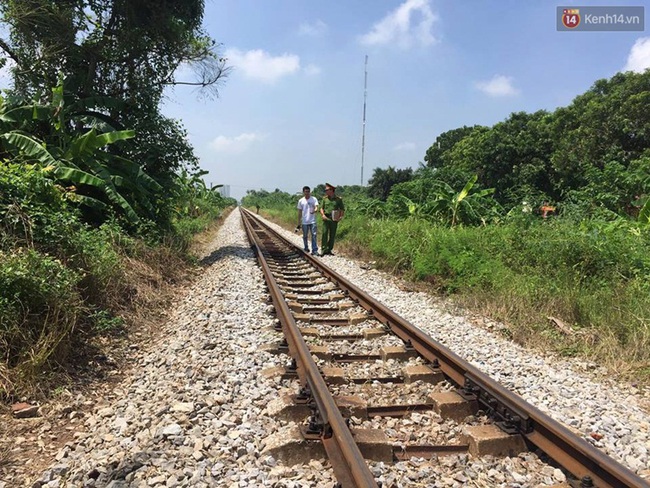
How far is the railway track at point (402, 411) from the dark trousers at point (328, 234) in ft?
24.2

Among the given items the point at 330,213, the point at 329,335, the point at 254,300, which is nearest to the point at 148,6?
the point at 330,213

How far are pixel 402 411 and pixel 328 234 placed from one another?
9686 mm

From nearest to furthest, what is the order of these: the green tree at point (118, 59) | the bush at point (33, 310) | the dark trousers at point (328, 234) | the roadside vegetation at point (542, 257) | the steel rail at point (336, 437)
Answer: the steel rail at point (336, 437)
the bush at point (33, 310)
the roadside vegetation at point (542, 257)
the green tree at point (118, 59)
the dark trousers at point (328, 234)

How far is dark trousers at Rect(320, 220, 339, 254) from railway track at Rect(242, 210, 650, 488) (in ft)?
24.2

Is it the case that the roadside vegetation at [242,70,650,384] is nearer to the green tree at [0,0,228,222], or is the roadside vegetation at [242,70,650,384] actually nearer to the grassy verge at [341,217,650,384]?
the grassy verge at [341,217,650,384]

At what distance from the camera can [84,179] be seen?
750 cm

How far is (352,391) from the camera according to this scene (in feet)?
11.9

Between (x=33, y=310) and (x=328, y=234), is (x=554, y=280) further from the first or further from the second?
(x=328, y=234)

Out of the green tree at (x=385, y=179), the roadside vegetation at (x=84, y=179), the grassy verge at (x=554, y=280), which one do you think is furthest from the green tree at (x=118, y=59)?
the green tree at (x=385, y=179)

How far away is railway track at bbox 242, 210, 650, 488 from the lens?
2541 mm

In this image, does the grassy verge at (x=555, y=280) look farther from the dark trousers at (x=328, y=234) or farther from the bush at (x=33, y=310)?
the bush at (x=33, y=310)

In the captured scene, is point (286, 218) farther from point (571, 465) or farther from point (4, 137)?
point (571, 465)

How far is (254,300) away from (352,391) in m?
3.42

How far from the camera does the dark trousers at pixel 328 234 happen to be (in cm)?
1238
